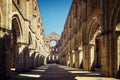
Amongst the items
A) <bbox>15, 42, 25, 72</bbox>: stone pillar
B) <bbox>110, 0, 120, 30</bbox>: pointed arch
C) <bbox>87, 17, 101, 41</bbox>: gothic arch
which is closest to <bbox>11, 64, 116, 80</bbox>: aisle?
<bbox>15, 42, 25, 72</bbox>: stone pillar

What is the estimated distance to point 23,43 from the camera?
18.0 m

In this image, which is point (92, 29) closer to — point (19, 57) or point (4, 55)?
point (19, 57)

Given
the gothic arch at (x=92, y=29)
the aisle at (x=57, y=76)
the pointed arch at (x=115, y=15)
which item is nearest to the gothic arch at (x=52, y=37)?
the gothic arch at (x=92, y=29)

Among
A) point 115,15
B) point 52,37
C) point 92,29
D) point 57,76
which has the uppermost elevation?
point 52,37

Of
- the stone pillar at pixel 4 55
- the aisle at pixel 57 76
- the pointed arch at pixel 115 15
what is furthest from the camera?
the pointed arch at pixel 115 15

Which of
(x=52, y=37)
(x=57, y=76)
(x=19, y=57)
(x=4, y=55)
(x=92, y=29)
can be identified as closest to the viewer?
(x=4, y=55)

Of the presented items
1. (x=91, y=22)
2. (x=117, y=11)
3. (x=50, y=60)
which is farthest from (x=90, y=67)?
(x=50, y=60)

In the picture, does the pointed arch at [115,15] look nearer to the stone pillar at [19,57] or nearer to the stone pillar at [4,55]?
the stone pillar at [4,55]

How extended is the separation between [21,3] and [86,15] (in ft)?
23.3

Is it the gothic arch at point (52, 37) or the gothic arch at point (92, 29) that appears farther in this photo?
the gothic arch at point (52, 37)

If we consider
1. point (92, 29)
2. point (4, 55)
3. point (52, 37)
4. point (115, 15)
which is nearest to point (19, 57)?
point (4, 55)

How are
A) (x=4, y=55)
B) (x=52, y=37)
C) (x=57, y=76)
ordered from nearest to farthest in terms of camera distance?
(x=4, y=55) < (x=57, y=76) < (x=52, y=37)

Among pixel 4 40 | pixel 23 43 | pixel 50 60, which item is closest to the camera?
pixel 4 40

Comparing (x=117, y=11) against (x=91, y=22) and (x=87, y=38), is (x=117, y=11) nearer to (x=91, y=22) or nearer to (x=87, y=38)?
(x=91, y=22)
